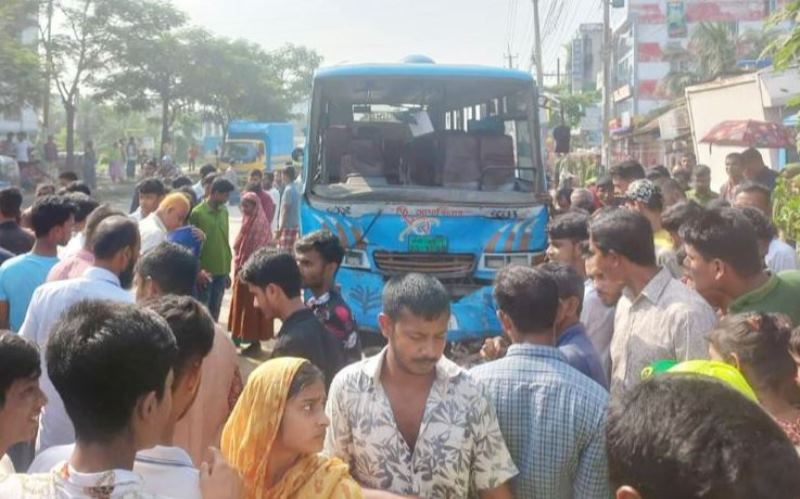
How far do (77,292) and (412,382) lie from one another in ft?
5.82

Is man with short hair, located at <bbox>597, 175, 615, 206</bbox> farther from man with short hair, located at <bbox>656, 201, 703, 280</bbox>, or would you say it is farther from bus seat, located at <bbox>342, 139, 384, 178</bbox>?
man with short hair, located at <bbox>656, 201, 703, 280</bbox>

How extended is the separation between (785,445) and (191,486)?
1525mm

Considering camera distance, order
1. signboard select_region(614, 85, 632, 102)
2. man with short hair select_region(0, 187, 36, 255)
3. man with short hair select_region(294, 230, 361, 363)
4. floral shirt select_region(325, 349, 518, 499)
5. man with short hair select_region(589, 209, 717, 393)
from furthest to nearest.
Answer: signboard select_region(614, 85, 632, 102) < man with short hair select_region(0, 187, 36, 255) < man with short hair select_region(294, 230, 361, 363) < man with short hair select_region(589, 209, 717, 393) < floral shirt select_region(325, 349, 518, 499)

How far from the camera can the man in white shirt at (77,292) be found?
4.01m

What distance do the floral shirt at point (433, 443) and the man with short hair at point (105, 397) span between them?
93 cm

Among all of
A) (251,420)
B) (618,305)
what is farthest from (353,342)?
(251,420)

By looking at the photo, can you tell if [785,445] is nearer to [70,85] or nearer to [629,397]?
[629,397]

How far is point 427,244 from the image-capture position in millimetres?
8867

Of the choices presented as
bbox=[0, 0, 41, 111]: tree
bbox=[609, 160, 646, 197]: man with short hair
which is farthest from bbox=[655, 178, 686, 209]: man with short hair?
Result: bbox=[0, 0, 41, 111]: tree

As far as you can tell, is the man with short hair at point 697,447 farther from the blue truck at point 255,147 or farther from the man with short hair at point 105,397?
the blue truck at point 255,147

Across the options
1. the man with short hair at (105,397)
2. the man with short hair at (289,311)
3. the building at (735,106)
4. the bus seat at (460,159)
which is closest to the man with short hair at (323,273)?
the man with short hair at (289,311)

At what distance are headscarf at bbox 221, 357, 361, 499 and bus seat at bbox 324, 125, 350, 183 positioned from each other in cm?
683

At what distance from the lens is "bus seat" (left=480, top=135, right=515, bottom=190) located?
9.35 meters

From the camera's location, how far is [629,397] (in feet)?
5.79
